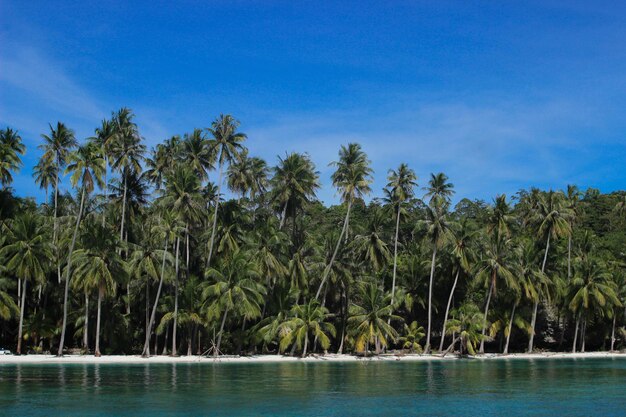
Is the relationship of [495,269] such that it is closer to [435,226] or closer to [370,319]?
[435,226]

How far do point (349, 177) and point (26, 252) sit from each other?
30.8 metres

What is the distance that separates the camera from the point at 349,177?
64188mm

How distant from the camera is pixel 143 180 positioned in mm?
69125

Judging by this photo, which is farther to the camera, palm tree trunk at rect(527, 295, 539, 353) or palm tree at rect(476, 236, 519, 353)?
palm tree trunk at rect(527, 295, 539, 353)

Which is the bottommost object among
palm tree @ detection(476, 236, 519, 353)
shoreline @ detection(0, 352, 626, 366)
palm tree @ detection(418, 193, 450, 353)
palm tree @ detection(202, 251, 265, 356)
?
shoreline @ detection(0, 352, 626, 366)

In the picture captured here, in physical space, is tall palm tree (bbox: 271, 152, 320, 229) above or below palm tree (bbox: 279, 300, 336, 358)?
above

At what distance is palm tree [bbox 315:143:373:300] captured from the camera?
63.6 meters

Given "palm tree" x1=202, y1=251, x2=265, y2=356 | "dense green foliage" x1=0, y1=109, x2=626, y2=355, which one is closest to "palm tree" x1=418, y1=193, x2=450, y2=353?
"dense green foliage" x1=0, y1=109, x2=626, y2=355

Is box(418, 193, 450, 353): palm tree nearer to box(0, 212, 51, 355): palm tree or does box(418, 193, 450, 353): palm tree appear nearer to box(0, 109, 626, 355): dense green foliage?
box(0, 109, 626, 355): dense green foliage

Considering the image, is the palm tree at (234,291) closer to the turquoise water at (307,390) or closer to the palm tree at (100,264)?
the turquoise water at (307,390)

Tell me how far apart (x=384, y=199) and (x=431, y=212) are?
609 centimetres

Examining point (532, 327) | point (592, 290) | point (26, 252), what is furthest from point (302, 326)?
point (592, 290)

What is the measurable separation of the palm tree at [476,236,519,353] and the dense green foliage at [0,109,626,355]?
0.19 m

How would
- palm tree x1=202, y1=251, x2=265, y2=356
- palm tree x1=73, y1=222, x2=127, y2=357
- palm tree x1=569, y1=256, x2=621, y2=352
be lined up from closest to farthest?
1. palm tree x1=73, y1=222, x2=127, y2=357
2. palm tree x1=202, y1=251, x2=265, y2=356
3. palm tree x1=569, y1=256, x2=621, y2=352
